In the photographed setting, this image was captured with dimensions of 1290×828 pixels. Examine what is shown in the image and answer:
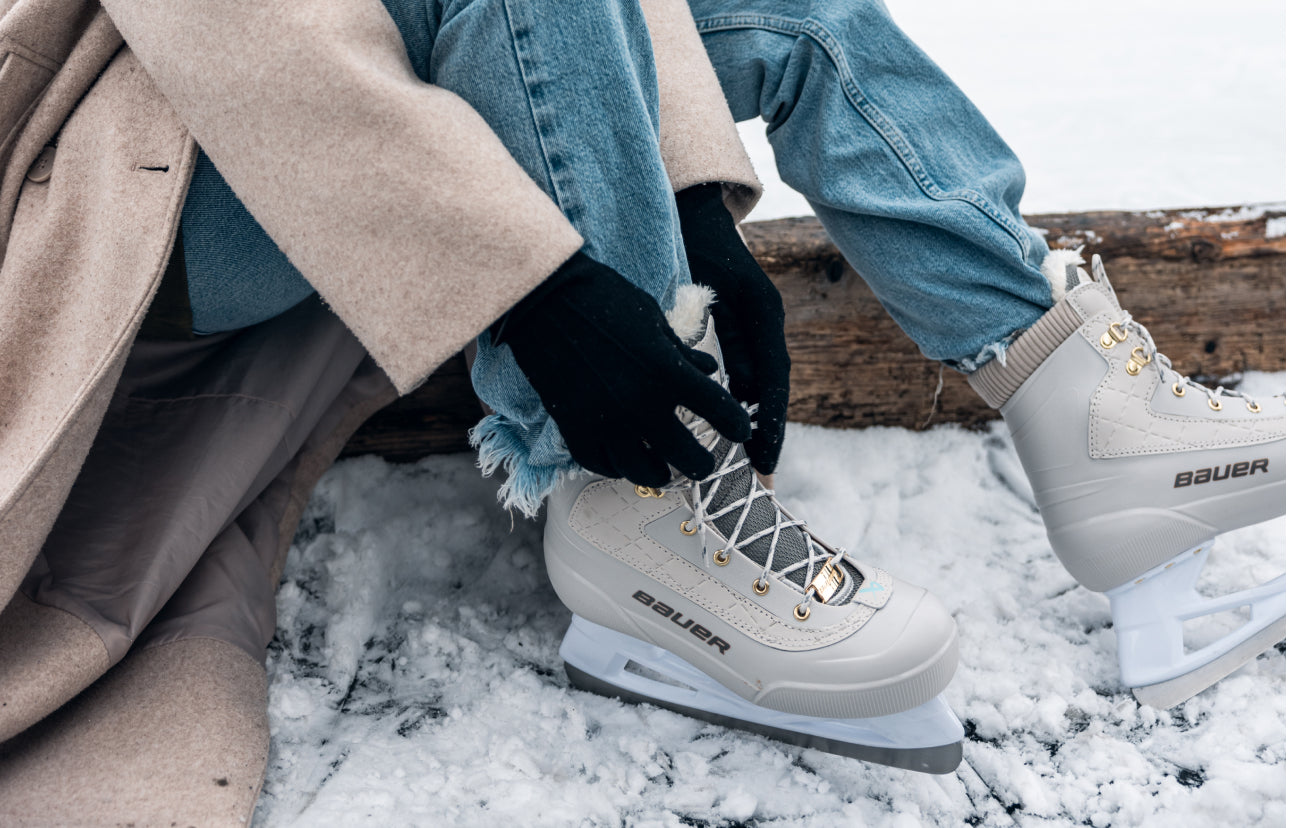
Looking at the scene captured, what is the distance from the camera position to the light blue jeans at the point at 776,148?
625 millimetres

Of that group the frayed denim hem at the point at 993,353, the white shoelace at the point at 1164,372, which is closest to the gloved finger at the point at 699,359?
the frayed denim hem at the point at 993,353

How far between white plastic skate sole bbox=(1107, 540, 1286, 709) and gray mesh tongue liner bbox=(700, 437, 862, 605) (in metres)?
0.33

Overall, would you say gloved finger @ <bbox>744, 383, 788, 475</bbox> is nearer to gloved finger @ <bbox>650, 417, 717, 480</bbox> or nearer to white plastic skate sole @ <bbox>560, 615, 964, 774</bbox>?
gloved finger @ <bbox>650, 417, 717, 480</bbox>

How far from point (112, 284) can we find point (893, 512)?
0.92m

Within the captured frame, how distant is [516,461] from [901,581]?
0.38m

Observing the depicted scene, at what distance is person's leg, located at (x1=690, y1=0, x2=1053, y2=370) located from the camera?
85cm

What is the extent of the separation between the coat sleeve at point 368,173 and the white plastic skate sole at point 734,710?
40 centimetres

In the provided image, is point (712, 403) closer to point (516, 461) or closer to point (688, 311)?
point (688, 311)

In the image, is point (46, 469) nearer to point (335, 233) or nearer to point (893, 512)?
point (335, 233)

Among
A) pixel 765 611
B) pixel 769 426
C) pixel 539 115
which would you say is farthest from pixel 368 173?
pixel 765 611

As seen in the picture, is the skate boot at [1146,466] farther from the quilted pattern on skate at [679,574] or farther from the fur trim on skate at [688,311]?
the fur trim on skate at [688,311]

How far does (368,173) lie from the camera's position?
577mm

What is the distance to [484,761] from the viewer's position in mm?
791

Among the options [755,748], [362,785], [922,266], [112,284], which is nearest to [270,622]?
[362,785]
